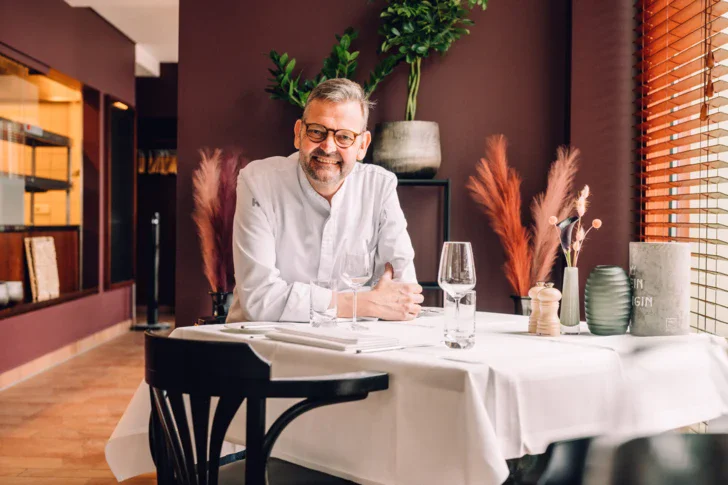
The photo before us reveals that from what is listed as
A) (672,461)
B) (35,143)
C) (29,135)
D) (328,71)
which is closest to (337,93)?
(328,71)

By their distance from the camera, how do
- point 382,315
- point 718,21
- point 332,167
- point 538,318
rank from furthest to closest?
1. point 718,21
2. point 332,167
3. point 382,315
4. point 538,318

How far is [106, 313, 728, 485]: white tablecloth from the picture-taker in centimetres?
124

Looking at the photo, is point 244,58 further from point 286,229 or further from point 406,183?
point 286,229

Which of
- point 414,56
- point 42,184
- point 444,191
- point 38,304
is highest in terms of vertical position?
point 414,56

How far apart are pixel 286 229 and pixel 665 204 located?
1.93 metres

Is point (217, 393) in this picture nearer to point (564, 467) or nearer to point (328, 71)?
point (564, 467)

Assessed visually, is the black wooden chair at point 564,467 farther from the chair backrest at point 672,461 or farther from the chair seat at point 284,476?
the chair seat at point 284,476

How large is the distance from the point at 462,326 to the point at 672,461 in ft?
3.46

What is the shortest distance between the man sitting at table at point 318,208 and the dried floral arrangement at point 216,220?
1.29 meters

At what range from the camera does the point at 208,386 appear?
1141mm

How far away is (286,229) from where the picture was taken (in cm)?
241

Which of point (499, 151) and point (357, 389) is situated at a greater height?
point (499, 151)

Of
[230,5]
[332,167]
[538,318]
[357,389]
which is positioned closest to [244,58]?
[230,5]

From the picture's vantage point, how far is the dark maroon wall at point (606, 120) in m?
3.58
